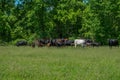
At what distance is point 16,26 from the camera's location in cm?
6725

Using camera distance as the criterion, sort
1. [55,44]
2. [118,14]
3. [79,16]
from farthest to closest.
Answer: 1. [79,16]
2. [118,14]
3. [55,44]

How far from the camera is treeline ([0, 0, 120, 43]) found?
62.9 metres

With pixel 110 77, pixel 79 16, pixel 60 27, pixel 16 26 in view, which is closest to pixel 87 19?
pixel 79 16

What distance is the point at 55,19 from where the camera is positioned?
67438 millimetres

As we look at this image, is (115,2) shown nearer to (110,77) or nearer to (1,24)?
(1,24)

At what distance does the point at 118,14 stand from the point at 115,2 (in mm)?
2253

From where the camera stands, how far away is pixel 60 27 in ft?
226

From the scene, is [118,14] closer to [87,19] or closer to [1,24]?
[87,19]

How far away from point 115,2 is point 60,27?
11673mm

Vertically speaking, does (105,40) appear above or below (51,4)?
below

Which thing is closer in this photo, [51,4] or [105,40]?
[105,40]

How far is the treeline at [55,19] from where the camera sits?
62.9m

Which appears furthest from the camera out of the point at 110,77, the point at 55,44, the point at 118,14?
the point at 118,14

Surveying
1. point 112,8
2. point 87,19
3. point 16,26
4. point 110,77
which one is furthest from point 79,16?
point 110,77
